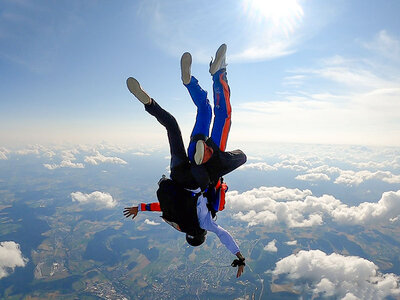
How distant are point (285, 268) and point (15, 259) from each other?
95.2m

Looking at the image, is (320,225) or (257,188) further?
(257,188)

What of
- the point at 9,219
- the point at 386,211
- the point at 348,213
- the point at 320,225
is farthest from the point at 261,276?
the point at 9,219

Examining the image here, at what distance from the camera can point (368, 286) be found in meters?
71.8

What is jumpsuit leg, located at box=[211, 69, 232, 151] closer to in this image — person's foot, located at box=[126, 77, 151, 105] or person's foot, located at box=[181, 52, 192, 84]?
person's foot, located at box=[181, 52, 192, 84]

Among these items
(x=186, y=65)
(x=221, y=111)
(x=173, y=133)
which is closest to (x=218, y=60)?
(x=186, y=65)

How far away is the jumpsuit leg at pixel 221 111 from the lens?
3.53 metres

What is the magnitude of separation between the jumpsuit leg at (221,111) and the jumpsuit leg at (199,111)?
17 cm

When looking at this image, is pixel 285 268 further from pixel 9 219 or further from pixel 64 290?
pixel 9 219

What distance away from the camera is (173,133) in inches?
137

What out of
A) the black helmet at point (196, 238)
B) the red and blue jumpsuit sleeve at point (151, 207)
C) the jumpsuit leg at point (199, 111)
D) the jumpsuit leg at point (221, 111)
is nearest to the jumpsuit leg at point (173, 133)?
the jumpsuit leg at point (199, 111)

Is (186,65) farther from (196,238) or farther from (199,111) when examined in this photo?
(196,238)

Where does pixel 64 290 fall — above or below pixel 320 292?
below

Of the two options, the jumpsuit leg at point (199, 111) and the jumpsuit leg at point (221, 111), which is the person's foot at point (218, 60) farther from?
the jumpsuit leg at point (199, 111)

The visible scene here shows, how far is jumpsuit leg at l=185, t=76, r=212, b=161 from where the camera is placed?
3240 millimetres
